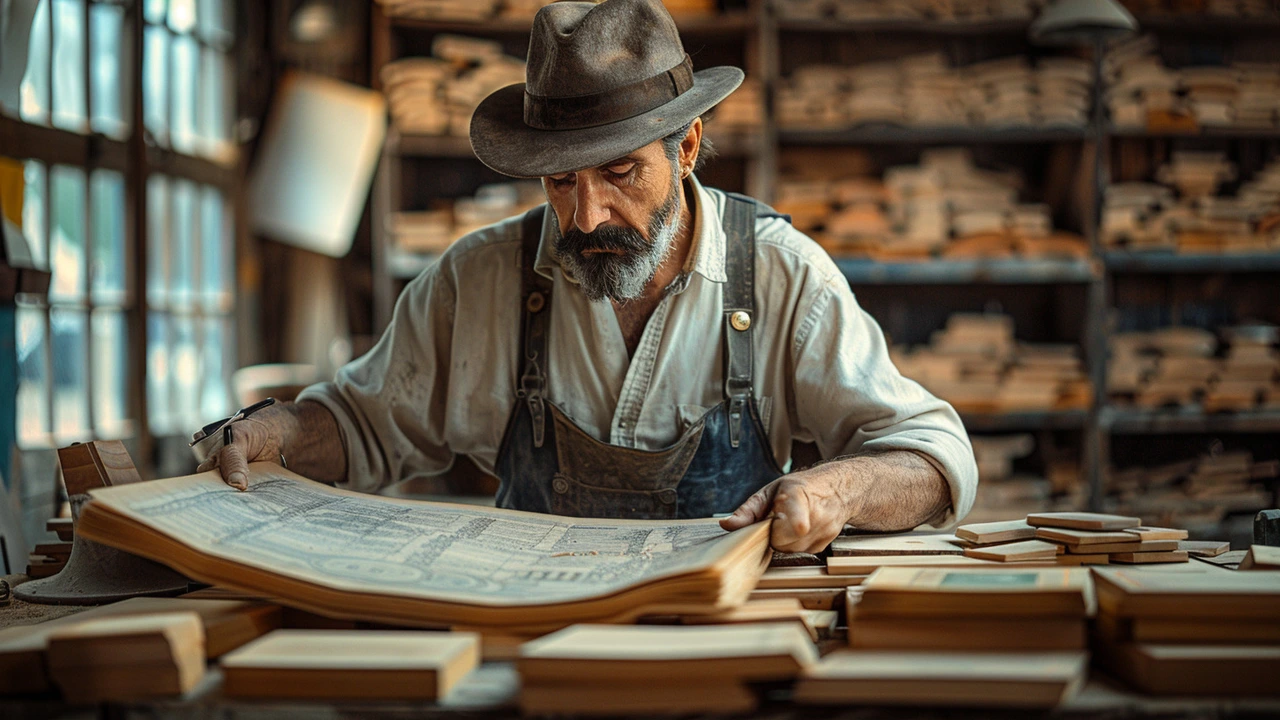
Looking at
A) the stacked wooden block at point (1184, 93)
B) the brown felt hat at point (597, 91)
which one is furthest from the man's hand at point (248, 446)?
the stacked wooden block at point (1184, 93)

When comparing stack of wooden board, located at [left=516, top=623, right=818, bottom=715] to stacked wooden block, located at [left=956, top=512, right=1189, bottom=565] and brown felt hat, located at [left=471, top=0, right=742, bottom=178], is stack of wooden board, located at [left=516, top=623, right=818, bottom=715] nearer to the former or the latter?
stacked wooden block, located at [left=956, top=512, right=1189, bottom=565]

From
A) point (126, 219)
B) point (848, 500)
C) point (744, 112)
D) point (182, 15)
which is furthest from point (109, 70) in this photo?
point (848, 500)

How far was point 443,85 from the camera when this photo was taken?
15.6 ft

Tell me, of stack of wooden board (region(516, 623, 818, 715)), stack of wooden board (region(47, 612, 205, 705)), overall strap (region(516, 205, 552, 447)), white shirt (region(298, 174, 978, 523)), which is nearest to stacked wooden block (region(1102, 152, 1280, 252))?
white shirt (region(298, 174, 978, 523))

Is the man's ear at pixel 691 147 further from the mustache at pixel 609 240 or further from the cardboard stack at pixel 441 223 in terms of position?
the cardboard stack at pixel 441 223

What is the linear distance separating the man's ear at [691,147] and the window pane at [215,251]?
3.33 metres

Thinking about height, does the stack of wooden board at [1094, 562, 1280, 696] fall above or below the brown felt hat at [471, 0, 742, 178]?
below

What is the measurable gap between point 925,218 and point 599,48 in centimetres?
315

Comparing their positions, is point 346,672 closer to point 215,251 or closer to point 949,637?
point 949,637

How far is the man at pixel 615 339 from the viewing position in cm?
197

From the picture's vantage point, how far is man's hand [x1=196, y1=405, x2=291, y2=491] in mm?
1599

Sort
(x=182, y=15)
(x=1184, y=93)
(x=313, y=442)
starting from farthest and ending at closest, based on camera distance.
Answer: (x=1184, y=93) < (x=182, y=15) < (x=313, y=442)

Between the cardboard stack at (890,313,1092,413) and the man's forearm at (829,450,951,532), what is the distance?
3022mm

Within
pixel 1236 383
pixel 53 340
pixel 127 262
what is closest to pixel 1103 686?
pixel 53 340
